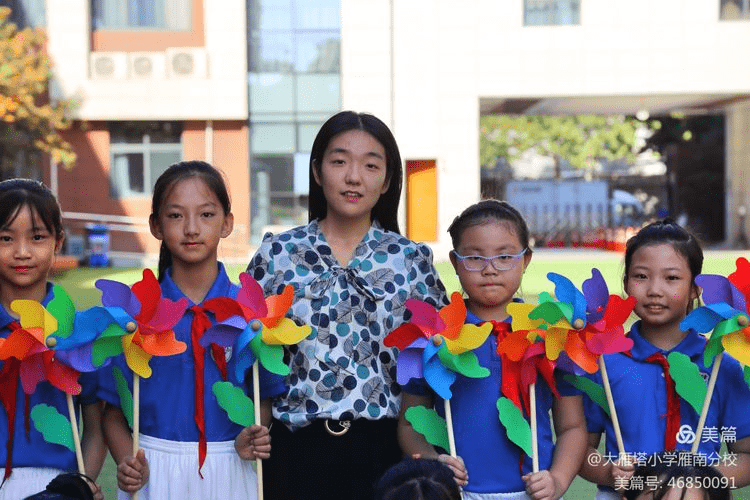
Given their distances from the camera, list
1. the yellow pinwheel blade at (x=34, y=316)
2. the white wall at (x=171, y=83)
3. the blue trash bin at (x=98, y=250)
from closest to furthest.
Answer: the yellow pinwheel blade at (x=34, y=316), the blue trash bin at (x=98, y=250), the white wall at (x=171, y=83)

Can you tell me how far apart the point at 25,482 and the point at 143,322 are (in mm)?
541

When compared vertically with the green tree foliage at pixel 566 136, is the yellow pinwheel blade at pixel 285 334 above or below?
below

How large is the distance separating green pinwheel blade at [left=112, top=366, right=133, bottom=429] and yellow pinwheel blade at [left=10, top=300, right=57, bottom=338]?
0.87ft

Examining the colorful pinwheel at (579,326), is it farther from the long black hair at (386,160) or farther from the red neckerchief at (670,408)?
the long black hair at (386,160)

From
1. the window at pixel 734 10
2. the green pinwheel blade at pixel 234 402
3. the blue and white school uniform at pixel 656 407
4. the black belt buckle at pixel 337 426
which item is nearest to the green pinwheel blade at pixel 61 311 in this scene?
the green pinwheel blade at pixel 234 402

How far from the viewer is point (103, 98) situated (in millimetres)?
20688

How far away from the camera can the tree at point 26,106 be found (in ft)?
56.3

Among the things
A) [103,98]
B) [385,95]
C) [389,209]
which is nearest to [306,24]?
[385,95]

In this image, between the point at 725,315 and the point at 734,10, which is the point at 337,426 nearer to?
the point at 725,315

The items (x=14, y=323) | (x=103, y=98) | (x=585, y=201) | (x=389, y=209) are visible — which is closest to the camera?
(x=14, y=323)

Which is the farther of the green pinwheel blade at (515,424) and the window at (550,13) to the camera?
the window at (550,13)

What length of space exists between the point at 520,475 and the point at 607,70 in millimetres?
19304

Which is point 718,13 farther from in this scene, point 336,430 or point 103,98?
point 336,430

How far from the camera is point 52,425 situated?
2578mm
